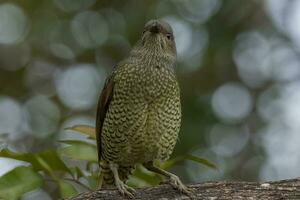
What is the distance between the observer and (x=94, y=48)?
29.6ft

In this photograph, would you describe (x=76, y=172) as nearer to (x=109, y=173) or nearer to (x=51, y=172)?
(x=51, y=172)

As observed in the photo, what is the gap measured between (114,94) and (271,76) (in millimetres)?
4216

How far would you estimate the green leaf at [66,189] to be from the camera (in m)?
4.07

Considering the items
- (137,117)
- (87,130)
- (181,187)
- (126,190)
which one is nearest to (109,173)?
(137,117)

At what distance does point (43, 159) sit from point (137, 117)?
938 millimetres

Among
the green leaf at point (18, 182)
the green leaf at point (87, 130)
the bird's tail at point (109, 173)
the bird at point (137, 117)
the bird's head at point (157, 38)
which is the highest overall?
the bird's head at point (157, 38)

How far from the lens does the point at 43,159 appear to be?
4.15 metres

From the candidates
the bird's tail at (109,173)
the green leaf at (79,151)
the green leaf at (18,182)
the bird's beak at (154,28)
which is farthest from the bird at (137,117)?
the green leaf at (18,182)

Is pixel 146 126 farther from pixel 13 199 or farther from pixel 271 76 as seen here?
pixel 271 76

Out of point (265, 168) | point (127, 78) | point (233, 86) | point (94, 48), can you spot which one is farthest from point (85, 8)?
point (127, 78)

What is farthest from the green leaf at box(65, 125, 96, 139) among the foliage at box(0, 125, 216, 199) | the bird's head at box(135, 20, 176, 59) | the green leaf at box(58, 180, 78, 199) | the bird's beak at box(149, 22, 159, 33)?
the bird's beak at box(149, 22, 159, 33)

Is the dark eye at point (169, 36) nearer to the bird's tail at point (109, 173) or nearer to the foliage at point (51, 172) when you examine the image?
the bird's tail at point (109, 173)

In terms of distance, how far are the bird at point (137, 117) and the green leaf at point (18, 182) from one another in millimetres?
795

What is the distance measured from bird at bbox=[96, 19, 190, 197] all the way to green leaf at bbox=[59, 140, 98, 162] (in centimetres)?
46
